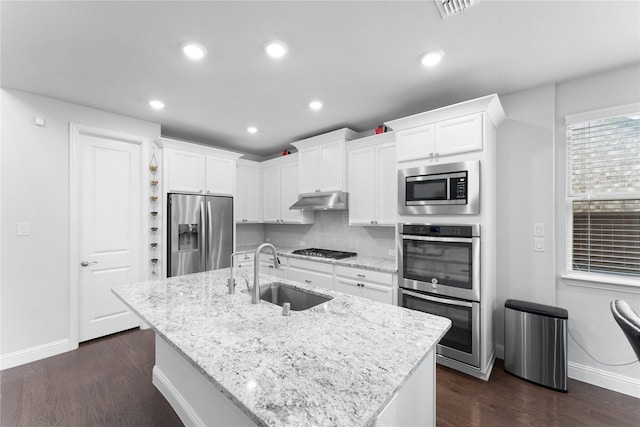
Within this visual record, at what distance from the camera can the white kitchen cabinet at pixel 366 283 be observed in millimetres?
2961

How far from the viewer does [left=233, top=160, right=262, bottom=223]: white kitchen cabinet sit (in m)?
4.59

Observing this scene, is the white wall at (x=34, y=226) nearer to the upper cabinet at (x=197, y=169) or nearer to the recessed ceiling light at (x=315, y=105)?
the upper cabinet at (x=197, y=169)

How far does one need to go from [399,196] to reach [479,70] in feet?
4.17

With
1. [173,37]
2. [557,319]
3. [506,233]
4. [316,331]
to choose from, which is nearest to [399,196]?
[506,233]

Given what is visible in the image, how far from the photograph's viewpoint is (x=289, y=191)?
176 inches

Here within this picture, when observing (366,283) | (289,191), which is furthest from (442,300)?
(289,191)

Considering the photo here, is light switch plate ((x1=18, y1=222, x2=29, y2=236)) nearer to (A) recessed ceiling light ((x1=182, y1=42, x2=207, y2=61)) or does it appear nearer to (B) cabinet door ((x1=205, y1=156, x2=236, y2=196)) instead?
(B) cabinet door ((x1=205, y1=156, x2=236, y2=196))

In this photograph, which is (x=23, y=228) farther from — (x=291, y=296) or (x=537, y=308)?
(x=537, y=308)

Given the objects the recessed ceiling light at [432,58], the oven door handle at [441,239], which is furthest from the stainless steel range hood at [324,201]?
the recessed ceiling light at [432,58]

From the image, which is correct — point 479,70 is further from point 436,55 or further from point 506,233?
point 506,233

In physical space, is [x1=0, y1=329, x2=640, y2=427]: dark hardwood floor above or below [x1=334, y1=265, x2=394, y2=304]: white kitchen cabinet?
below

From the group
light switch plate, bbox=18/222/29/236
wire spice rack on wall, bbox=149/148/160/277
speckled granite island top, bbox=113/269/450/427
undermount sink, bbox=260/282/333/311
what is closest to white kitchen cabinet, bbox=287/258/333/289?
undermount sink, bbox=260/282/333/311

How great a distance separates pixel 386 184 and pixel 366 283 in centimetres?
120

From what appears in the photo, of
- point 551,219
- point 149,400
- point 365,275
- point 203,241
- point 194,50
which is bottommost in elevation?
point 149,400
